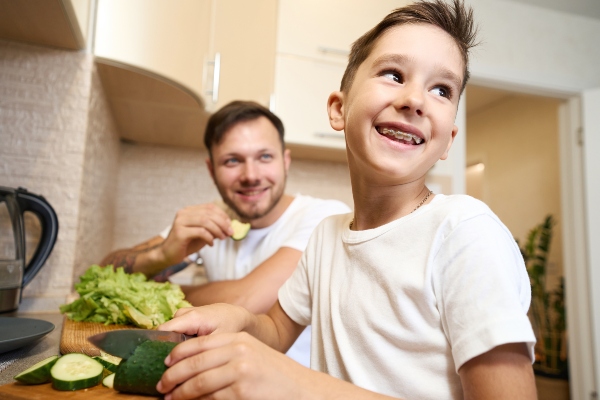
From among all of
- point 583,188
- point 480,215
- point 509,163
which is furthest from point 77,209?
point 509,163

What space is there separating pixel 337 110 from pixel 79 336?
66 cm

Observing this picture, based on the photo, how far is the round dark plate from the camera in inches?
29.1

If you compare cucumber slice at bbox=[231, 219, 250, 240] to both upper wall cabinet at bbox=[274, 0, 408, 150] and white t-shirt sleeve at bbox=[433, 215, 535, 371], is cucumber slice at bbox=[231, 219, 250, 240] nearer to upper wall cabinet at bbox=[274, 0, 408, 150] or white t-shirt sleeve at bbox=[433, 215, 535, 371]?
upper wall cabinet at bbox=[274, 0, 408, 150]

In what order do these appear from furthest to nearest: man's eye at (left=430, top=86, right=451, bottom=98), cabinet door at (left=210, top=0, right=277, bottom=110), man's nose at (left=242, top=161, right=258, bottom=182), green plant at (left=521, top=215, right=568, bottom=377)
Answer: green plant at (left=521, top=215, right=568, bottom=377) → cabinet door at (left=210, top=0, right=277, bottom=110) → man's nose at (left=242, top=161, right=258, bottom=182) → man's eye at (left=430, top=86, right=451, bottom=98)

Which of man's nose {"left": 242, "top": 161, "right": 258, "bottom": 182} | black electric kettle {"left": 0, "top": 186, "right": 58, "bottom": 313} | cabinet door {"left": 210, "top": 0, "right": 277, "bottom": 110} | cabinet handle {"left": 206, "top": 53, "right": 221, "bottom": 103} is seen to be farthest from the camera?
cabinet door {"left": 210, "top": 0, "right": 277, "bottom": 110}

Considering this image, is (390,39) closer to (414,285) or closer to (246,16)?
(414,285)

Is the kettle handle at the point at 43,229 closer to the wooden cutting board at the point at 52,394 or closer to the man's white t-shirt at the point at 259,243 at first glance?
the man's white t-shirt at the point at 259,243

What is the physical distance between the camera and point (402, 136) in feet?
2.23

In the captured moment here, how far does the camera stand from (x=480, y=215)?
0.58 m

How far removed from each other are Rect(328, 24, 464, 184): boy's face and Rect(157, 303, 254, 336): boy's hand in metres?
0.32

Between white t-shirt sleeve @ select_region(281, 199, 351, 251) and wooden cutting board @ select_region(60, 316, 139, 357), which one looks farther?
white t-shirt sleeve @ select_region(281, 199, 351, 251)

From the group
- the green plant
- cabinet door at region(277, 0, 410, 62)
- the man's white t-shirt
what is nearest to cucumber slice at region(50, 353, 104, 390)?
the man's white t-shirt

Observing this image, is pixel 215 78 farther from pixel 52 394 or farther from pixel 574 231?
pixel 574 231

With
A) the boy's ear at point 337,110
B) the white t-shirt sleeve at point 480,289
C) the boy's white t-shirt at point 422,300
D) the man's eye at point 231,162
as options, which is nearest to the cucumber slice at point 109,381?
the boy's white t-shirt at point 422,300
